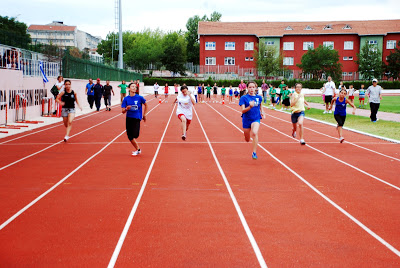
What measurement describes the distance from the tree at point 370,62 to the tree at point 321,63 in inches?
145

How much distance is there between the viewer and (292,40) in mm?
77750

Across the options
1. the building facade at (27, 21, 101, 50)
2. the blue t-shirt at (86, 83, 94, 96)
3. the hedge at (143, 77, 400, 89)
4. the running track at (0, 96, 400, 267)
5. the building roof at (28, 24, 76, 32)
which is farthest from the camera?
the building roof at (28, 24, 76, 32)

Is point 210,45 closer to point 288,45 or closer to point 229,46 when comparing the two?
point 229,46

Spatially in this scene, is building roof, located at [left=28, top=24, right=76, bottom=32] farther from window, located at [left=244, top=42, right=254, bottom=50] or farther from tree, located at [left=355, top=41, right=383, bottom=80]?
tree, located at [left=355, top=41, right=383, bottom=80]

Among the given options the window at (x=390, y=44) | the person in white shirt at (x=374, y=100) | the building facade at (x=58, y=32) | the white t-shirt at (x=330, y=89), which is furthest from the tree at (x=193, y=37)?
the person in white shirt at (x=374, y=100)

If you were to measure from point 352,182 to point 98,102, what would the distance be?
21.8 metres

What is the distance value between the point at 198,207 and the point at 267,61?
65.1 metres

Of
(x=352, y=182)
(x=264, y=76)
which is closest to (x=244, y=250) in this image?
(x=352, y=182)

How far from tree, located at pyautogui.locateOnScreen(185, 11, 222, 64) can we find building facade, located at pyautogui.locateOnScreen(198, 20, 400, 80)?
82.2 feet

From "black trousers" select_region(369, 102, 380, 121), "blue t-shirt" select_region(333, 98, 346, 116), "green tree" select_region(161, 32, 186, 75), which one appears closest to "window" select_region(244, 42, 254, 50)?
"green tree" select_region(161, 32, 186, 75)

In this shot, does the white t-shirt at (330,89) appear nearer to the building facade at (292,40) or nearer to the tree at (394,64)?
the tree at (394,64)

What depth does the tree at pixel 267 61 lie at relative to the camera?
69812mm

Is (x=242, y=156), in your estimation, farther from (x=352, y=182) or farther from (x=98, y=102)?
(x=98, y=102)

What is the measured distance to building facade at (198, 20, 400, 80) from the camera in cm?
7662
